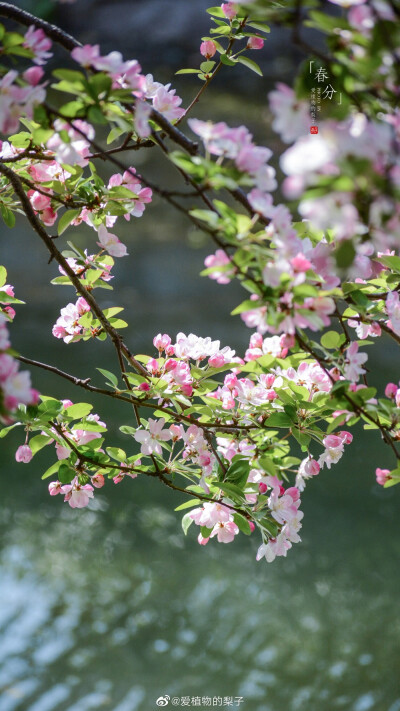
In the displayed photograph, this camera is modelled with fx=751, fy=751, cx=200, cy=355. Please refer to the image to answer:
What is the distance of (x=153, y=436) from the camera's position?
880mm

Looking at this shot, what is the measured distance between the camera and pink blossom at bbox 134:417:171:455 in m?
0.87

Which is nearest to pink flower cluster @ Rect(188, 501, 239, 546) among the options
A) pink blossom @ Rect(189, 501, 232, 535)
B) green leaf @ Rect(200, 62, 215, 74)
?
pink blossom @ Rect(189, 501, 232, 535)

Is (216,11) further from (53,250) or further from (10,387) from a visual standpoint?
(10,387)

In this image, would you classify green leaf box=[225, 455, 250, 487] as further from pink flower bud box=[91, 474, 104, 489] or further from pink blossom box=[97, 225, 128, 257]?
pink blossom box=[97, 225, 128, 257]

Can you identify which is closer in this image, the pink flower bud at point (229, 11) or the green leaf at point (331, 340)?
the green leaf at point (331, 340)

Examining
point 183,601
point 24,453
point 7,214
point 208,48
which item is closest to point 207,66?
point 208,48

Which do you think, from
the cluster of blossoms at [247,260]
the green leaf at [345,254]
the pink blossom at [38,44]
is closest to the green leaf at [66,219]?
the cluster of blossoms at [247,260]

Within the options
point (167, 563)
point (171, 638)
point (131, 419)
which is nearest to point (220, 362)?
point (171, 638)

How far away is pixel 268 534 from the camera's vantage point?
84cm

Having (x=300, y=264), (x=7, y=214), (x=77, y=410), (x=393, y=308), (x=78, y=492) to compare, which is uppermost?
(x=300, y=264)

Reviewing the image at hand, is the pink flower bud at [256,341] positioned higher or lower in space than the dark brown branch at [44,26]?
lower

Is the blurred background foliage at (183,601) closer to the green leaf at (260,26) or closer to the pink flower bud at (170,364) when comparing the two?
the pink flower bud at (170,364)

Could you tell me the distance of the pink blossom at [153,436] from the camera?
2.86 ft

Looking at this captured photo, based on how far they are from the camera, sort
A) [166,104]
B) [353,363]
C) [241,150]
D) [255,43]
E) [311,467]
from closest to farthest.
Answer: [241,150], [353,363], [166,104], [311,467], [255,43]
